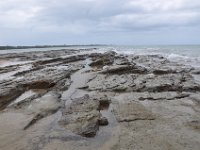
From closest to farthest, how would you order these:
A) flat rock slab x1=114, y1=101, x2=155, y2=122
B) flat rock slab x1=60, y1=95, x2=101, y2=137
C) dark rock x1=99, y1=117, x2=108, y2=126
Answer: flat rock slab x1=60, y1=95, x2=101, y2=137 → dark rock x1=99, y1=117, x2=108, y2=126 → flat rock slab x1=114, y1=101, x2=155, y2=122

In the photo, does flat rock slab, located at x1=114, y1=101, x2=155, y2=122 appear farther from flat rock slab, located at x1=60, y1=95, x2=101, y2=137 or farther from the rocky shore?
flat rock slab, located at x1=60, y1=95, x2=101, y2=137

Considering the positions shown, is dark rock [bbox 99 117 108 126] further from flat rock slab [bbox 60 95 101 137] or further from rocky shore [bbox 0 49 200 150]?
flat rock slab [bbox 60 95 101 137]

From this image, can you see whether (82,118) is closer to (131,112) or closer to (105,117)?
(105,117)

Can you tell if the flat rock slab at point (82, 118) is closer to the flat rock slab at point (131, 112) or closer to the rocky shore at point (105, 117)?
the rocky shore at point (105, 117)

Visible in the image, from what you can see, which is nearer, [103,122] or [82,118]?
[103,122]

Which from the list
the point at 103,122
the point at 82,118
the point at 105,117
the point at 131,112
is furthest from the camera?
the point at 131,112

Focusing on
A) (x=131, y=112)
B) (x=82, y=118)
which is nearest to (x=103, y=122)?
(x=82, y=118)

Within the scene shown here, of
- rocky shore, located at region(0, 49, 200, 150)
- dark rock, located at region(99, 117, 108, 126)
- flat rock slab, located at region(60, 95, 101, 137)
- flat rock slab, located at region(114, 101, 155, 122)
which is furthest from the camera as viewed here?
flat rock slab, located at region(114, 101, 155, 122)

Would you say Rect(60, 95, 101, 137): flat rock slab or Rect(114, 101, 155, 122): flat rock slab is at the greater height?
Rect(60, 95, 101, 137): flat rock slab

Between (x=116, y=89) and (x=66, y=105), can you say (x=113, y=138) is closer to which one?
(x=66, y=105)

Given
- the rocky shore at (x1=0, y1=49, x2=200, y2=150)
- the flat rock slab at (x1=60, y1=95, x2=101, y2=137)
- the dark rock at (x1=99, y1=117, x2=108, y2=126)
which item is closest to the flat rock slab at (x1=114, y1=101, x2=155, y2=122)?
the rocky shore at (x1=0, y1=49, x2=200, y2=150)

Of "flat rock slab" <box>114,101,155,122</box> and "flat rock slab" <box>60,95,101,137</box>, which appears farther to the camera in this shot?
"flat rock slab" <box>114,101,155,122</box>

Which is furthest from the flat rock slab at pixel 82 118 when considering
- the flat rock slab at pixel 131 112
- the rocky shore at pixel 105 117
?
the flat rock slab at pixel 131 112

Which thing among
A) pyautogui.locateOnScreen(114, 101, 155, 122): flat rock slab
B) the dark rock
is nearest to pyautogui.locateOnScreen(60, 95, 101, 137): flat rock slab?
the dark rock
